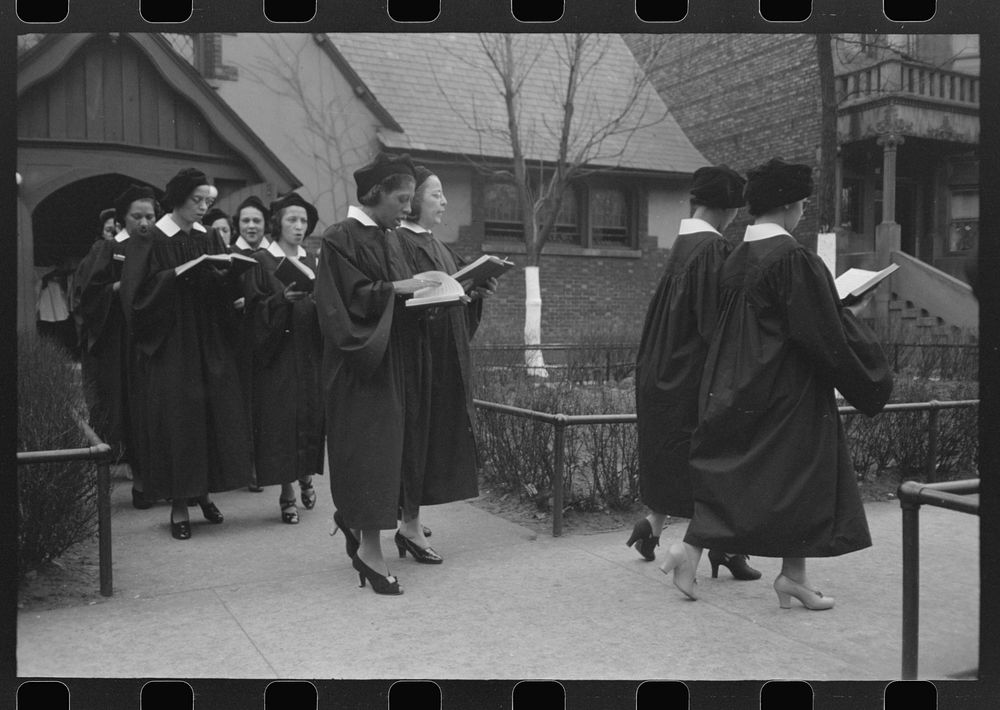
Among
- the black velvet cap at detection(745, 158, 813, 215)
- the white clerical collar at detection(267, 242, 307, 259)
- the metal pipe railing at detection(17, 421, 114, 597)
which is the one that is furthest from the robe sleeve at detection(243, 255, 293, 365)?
the black velvet cap at detection(745, 158, 813, 215)

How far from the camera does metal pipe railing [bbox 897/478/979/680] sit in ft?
10.1

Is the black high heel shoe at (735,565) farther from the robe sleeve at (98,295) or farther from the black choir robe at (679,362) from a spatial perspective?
the robe sleeve at (98,295)

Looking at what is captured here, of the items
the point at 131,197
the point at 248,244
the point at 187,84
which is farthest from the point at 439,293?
the point at 187,84

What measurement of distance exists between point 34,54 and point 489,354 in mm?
4994

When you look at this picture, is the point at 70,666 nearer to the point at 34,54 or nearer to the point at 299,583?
the point at 299,583

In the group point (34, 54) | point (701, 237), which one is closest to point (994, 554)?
point (701, 237)

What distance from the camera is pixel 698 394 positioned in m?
4.65

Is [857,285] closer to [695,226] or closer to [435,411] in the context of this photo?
[695,226]

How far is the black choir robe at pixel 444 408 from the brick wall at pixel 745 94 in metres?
2.33

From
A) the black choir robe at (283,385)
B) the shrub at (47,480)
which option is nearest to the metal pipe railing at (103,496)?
the shrub at (47,480)

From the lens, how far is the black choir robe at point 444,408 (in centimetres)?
497

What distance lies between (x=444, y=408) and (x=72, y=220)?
184 inches

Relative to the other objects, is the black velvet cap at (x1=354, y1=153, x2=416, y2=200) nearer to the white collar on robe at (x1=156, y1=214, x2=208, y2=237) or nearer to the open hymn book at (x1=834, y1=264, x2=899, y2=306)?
the white collar on robe at (x1=156, y1=214, x2=208, y2=237)

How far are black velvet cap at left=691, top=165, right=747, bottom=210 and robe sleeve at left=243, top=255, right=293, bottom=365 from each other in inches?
109
